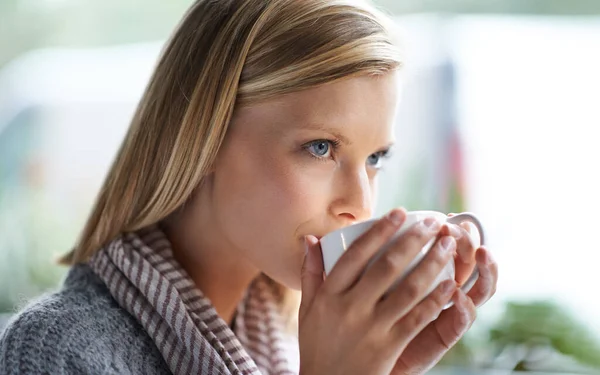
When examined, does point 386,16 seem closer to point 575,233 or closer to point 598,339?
point 575,233

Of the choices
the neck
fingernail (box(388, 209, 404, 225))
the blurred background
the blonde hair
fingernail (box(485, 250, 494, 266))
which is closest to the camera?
fingernail (box(388, 209, 404, 225))

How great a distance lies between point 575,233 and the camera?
176 cm

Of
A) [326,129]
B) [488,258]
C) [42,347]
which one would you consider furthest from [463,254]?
[42,347]

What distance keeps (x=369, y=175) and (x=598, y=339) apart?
33.0 inches

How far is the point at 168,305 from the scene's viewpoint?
110cm

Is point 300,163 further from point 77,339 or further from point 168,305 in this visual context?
point 77,339

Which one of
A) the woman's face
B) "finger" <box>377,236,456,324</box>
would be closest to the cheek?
the woman's face

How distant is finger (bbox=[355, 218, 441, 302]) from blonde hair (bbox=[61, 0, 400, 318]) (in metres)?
0.28

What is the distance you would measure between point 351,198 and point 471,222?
0.18m

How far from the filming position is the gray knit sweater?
97cm

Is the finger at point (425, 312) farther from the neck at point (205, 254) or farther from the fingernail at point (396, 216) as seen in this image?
the neck at point (205, 254)

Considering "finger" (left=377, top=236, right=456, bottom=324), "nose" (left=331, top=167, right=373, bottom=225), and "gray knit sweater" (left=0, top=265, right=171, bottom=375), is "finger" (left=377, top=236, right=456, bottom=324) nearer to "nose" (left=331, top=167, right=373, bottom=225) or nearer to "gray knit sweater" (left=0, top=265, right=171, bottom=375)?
"nose" (left=331, top=167, right=373, bottom=225)

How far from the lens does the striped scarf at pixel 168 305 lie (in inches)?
42.0

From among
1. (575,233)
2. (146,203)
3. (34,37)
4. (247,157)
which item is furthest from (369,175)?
(34,37)
